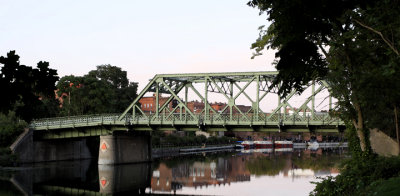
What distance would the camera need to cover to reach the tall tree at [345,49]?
14.4m

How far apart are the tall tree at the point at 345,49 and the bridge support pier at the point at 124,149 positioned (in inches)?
1762

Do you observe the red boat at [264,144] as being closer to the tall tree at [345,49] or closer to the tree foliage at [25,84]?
the tall tree at [345,49]

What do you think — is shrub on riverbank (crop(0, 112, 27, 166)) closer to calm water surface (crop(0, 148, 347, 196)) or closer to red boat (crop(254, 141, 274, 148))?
calm water surface (crop(0, 148, 347, 196))

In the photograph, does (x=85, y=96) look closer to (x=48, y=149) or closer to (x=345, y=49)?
(x=48, y=149)

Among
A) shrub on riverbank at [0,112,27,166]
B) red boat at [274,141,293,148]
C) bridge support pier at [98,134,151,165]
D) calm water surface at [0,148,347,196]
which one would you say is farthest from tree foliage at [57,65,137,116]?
red boat at [274,141,293,148]

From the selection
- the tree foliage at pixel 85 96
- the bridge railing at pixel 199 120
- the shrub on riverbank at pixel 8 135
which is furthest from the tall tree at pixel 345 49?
the tree foliage at pixel 85 96

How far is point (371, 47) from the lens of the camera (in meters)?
25.9

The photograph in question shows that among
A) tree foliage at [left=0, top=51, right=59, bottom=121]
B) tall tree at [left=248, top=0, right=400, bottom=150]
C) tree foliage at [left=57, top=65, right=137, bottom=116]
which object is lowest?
tree foliage at [left=0, top=51, right=59, bottom=121]

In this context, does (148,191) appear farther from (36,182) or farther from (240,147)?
(240,147)

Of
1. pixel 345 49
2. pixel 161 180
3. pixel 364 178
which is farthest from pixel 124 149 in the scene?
pixel 364 178

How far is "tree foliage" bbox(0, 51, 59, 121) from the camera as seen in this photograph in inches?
303

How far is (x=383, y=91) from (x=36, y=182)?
116 feet

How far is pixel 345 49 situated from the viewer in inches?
1047

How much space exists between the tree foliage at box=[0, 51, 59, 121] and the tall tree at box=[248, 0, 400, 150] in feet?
26.4
